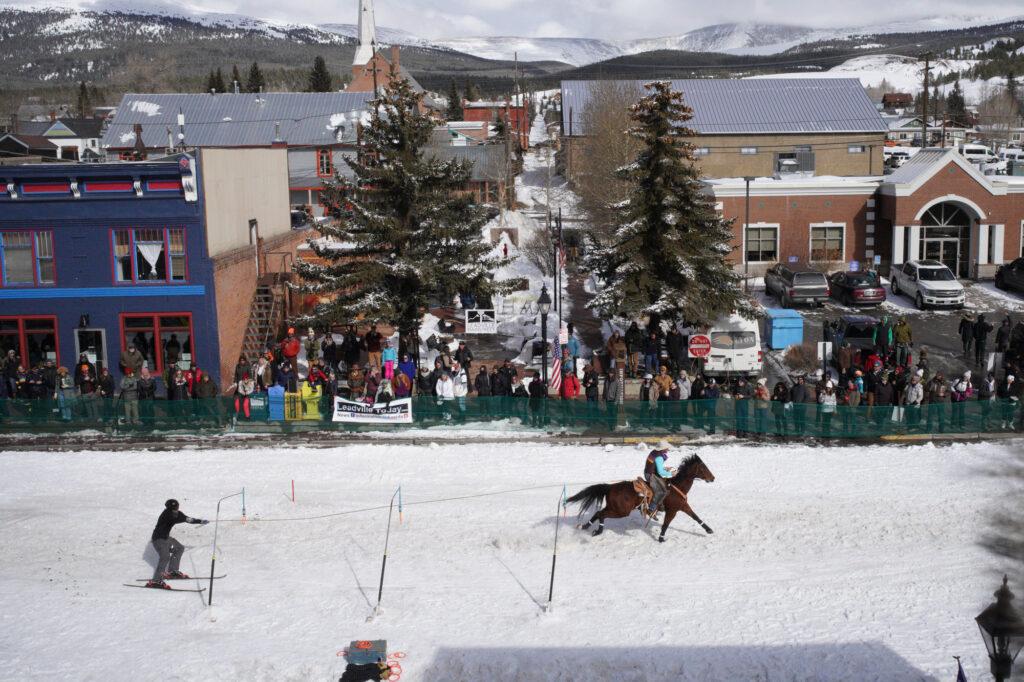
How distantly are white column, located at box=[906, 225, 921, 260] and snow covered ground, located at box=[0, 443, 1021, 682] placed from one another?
74.5 ft

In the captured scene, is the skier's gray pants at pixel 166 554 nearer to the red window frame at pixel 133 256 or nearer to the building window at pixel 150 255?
the red window frame at pixel 133 256

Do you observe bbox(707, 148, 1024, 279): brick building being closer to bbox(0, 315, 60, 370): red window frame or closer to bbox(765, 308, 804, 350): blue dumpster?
bbox(765, 308, 804, 350): blue dumpster

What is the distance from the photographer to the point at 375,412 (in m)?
24.2

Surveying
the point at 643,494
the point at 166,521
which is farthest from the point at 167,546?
the point at 643,494

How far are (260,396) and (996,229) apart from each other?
108 ft

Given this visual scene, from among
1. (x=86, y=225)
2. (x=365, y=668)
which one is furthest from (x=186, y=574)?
(x=86, y=225)

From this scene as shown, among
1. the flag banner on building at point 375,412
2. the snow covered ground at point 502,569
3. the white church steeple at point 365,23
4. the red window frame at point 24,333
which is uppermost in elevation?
the white church steeple at point 365,23

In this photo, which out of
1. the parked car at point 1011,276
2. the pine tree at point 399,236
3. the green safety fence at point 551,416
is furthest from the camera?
the parked car at point 1011,276

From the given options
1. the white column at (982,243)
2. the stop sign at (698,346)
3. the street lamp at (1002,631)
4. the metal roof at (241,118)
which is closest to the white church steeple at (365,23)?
the metal roof at (241,118)

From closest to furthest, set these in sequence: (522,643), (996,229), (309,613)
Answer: (522,643), (309,613), (996,229)

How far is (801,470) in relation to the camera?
21.7m

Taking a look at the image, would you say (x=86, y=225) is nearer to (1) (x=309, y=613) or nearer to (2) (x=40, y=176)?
(2) (x=40, y=176)

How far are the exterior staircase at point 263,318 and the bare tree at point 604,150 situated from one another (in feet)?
61.5

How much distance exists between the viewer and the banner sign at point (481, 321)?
34.2m
